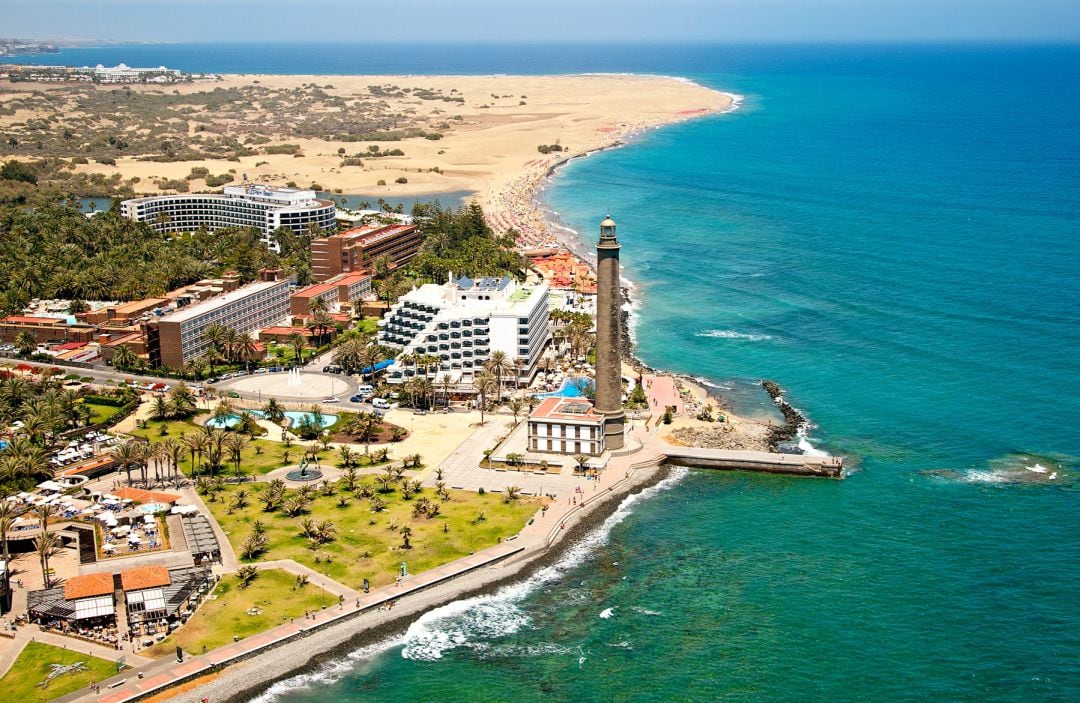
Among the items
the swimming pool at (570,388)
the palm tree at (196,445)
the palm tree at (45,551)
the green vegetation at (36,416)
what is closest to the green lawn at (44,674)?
the palm tree at (45,551)

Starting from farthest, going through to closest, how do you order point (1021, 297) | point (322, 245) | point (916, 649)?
point (322, 245) → point (1021, 297) → point (916, 649)

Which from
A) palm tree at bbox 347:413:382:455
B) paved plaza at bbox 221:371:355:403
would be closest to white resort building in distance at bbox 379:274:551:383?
paved plaza at bbox 221:371:355:403

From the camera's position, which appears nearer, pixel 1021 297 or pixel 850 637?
pixel 850 637

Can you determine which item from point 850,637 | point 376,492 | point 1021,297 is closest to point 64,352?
point 376,492

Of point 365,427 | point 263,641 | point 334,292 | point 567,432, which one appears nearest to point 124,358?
point 334,292

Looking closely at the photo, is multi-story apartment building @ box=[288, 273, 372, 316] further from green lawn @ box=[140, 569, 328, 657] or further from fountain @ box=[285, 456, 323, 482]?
green lawn @ box=[140, 569, 328, 657]

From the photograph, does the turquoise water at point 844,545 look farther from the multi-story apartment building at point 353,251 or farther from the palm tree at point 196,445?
the multi-story apartment building at point 353,251

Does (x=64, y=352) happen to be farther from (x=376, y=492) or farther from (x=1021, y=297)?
(x=1021, y=297)
